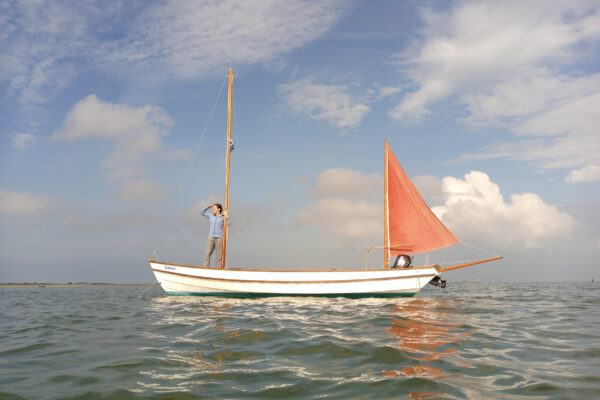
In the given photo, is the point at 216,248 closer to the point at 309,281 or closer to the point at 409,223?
the point at 309,281

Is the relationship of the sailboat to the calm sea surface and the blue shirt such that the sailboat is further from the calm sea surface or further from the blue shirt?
the calm sea surface

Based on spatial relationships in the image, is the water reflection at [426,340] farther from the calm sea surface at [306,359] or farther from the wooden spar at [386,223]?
the wooden spar at [386,223]

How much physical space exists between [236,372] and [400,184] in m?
18.7

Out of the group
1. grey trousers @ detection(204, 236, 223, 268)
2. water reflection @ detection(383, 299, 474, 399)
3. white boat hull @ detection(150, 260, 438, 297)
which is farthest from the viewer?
grey trousers @ detection(204, 236, 223, 268)

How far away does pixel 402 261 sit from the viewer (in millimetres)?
21000

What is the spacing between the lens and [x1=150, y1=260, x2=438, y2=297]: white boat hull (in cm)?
1975

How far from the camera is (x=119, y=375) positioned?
5336mm

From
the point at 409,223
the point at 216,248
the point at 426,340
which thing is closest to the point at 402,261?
the point at 409,223

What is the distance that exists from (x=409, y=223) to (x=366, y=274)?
4.42m

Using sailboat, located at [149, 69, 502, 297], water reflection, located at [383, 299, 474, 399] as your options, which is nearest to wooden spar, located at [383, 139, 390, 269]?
sailboat, located at [149, 69, 502, 297]

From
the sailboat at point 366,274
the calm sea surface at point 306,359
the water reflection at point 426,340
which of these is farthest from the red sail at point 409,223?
the calm sea surface at point 306,359

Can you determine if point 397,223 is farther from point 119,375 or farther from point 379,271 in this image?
point 119,375

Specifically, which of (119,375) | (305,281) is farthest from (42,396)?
(305,281)

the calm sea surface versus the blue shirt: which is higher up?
the blue shirt
